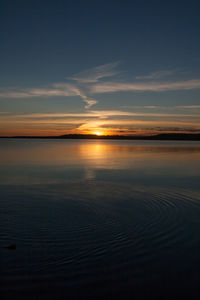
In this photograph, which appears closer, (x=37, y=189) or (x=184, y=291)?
(x=184, y=291)

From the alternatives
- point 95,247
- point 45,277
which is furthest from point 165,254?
point 45,277

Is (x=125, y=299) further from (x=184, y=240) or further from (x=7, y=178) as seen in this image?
(x=7, y=178)

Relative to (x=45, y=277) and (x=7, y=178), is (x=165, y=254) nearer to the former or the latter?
(x=45, y=277)

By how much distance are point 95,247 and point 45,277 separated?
235cm

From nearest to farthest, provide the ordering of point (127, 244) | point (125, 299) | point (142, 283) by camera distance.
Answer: point (125, 299) → point (142, 283) → point (127, 244)

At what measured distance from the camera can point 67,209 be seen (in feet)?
44.4

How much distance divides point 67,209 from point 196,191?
35.3 ft

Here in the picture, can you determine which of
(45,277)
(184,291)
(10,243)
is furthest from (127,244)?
(10,243)

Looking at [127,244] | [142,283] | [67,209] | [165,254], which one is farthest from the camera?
[67,209]

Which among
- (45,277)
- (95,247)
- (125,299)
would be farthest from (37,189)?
(125,299)

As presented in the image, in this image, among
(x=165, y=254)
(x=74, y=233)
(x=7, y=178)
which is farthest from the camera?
(x=7, y=178)

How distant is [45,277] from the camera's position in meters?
6.96

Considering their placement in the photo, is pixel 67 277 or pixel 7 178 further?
pixel 7 178

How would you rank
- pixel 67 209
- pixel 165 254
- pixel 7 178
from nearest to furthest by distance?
pixel 165 254 < pixel 67 209 < pixel 7 178
